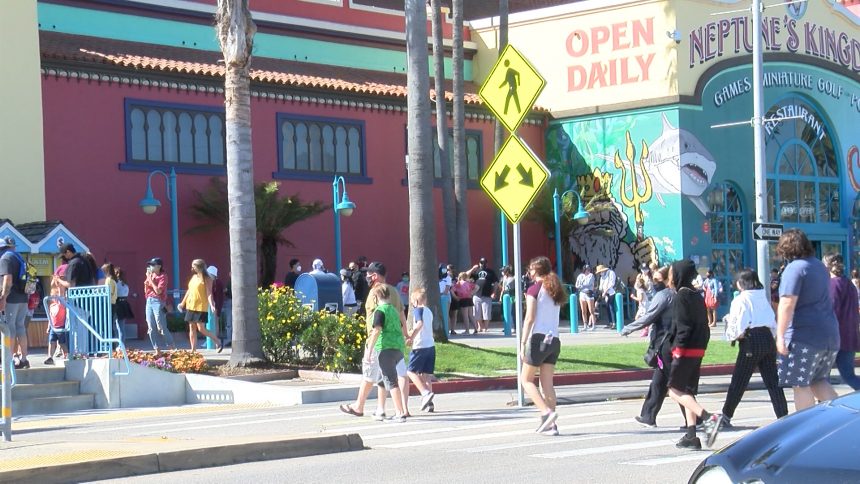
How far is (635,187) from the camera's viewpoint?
3772 cm

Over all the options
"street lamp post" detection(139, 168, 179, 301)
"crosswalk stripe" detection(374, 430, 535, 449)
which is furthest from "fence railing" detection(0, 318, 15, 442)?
"street lamp post" detection(139, 168, 179, 301)

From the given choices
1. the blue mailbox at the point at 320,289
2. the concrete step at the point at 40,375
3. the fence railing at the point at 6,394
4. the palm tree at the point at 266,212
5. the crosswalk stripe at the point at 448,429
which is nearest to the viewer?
the fence railing at the point at 6,394

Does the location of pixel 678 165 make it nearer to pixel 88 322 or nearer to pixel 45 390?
pixel 88 322

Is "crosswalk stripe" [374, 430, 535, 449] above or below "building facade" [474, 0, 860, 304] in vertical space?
below

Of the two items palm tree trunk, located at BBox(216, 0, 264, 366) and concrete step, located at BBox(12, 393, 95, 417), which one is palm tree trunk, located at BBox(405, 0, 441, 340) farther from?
concrete step, located at BBox(12, 393, 95, 417)

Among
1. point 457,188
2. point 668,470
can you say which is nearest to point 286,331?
point 668,470

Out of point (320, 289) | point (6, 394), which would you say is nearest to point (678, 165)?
point (320, 289)

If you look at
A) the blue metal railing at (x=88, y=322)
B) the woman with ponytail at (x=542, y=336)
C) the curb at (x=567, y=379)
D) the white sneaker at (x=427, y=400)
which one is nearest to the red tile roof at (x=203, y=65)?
the blue metal railing at (x=88, y=322)

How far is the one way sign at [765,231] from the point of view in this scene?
26781 millimetres

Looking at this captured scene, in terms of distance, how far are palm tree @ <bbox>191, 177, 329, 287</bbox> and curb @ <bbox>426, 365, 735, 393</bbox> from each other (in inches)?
469

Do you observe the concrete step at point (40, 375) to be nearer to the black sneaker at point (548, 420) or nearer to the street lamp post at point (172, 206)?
the black sneaker at point (548, 420)

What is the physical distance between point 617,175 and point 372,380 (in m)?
24.4

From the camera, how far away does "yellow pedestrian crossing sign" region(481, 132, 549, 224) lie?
1587 cm

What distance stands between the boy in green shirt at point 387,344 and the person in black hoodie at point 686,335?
3.63 meters
